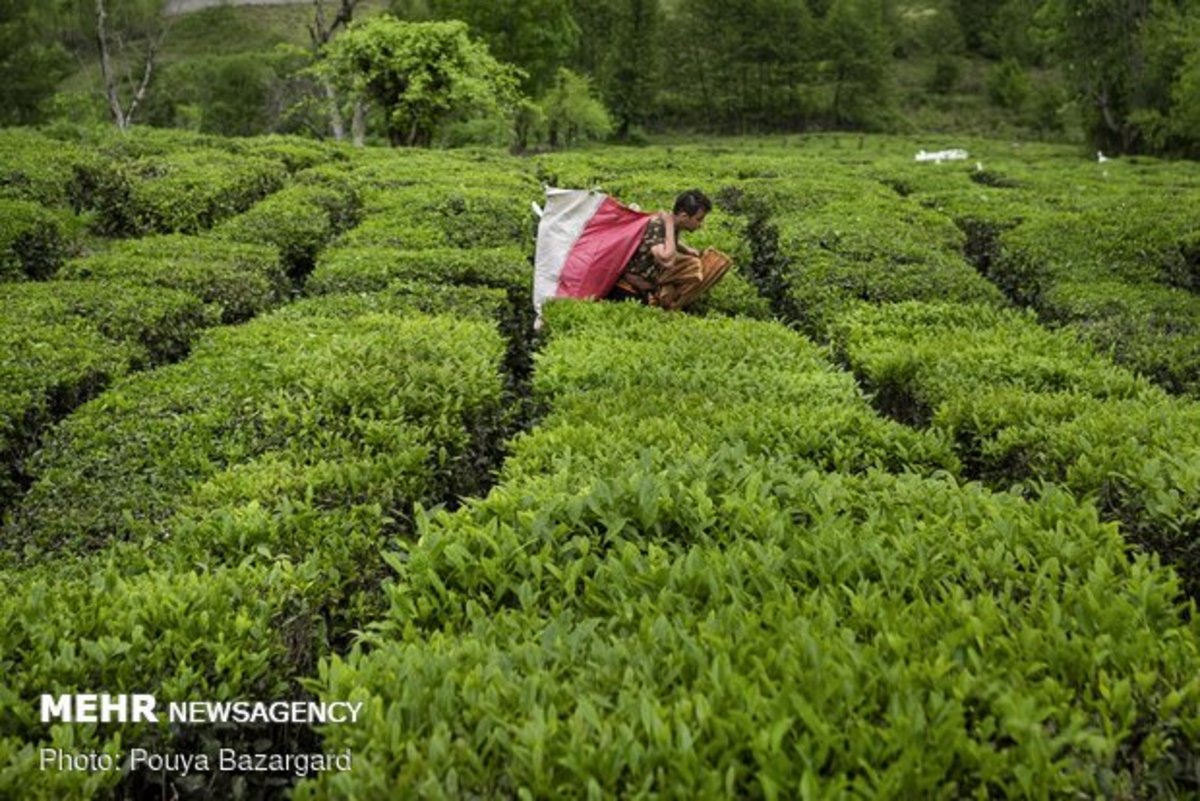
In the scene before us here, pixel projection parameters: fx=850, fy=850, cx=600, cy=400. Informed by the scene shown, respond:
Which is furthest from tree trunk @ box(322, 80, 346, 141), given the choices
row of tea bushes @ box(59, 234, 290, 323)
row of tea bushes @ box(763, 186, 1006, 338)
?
row of tea bushes @ box(763, 186, 1006, 338)

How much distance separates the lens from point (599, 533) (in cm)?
356

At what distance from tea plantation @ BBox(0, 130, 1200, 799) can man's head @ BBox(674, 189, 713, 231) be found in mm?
978

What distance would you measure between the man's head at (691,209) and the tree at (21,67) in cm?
5184

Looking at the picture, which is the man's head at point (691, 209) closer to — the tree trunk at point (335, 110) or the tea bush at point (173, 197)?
the tea bush at point (173, 197)

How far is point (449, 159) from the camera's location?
1875 centimetres

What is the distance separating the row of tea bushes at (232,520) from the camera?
8.89 feet

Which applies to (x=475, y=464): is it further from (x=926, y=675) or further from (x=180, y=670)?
(x=926, y=675)

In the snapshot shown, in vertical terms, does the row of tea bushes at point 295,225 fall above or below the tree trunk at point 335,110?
below

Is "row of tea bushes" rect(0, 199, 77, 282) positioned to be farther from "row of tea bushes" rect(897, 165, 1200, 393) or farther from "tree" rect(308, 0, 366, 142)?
"tree" rect(308, 0, 366, 142)

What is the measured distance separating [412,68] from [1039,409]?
67.9ft

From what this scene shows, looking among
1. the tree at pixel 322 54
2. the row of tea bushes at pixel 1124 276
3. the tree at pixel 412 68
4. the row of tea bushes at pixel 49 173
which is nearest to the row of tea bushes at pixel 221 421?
the row of tea bushes at pixel 1124 276

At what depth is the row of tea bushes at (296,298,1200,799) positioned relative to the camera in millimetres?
2148

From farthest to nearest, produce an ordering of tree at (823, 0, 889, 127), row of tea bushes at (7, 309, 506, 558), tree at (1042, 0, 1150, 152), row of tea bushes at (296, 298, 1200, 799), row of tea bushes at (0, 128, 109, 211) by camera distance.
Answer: tree at (823, 0, 889, 127) → tree at (1042, 0, 1150, 152) → row of tea bushes at (0, 128, 109, 211) → row of tea bushes at (7, 309, 506, 558) → row of tea bushes at (296, 298, 1200, 799)

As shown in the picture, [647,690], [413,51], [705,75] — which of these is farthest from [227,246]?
[705,75]
